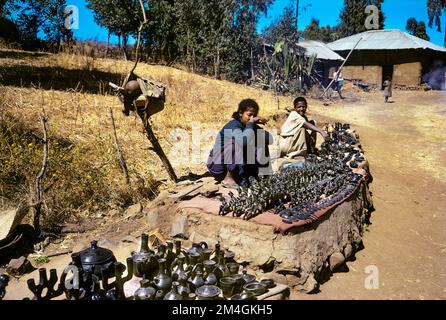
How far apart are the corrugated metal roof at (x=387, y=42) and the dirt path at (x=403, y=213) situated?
819 cm

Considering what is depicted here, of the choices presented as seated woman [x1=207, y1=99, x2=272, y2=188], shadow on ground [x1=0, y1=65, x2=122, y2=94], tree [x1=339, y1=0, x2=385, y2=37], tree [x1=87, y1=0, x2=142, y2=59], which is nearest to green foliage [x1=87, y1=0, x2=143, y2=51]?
tree [x1=87, y1=0, x2=142, y2=59]

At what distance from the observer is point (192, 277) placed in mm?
3186

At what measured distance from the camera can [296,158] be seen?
633cm

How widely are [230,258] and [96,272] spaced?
117cm

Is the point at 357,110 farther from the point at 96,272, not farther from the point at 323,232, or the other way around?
the point at 96,272

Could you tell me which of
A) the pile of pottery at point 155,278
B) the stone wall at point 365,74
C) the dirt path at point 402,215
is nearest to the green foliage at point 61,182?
the dirt path at point 402,215

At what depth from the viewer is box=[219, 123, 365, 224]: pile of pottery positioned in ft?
12.9

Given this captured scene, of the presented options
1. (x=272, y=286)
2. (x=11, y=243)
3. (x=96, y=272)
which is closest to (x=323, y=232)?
(x=272, y=286)

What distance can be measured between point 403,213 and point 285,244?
296cm

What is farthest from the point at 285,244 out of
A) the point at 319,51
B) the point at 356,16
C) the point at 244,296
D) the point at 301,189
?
the point at 356,16

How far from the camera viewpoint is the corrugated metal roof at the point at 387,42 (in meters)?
18.9

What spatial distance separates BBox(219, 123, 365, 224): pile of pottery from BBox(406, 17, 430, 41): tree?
103 ft

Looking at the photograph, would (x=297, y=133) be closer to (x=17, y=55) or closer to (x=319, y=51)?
(x=17, y=55)

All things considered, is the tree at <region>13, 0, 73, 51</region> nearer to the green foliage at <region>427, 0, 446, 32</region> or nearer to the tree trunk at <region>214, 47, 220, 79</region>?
the tree trunk at <region>214, 47, 220, 79</region>
